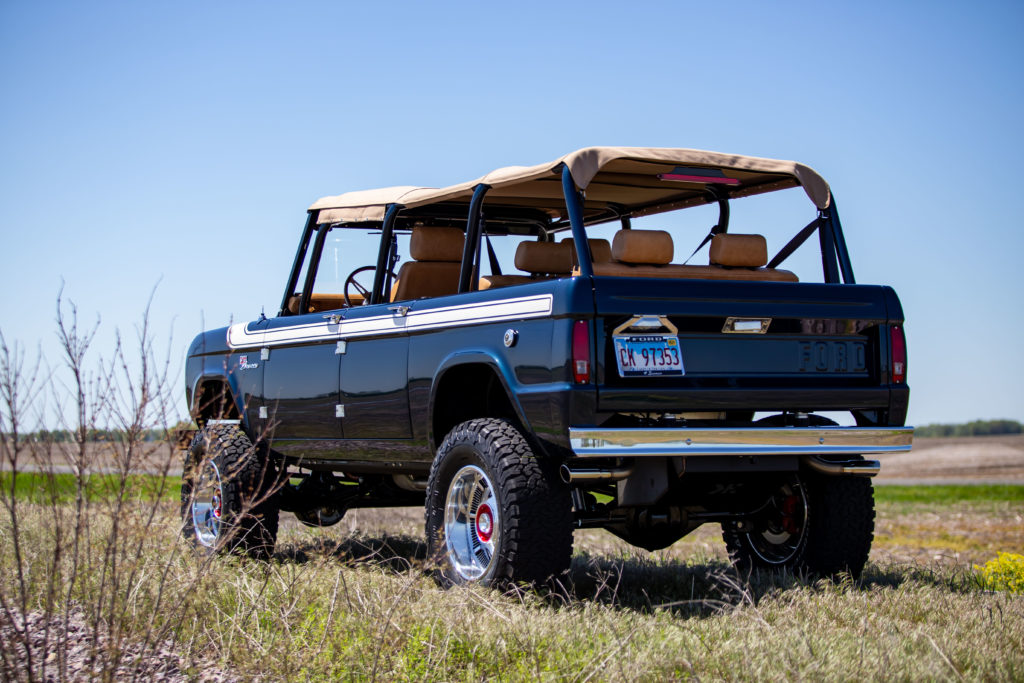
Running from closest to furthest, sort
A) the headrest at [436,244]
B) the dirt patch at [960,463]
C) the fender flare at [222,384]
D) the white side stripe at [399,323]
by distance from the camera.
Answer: the white side stripe at [399,323], the headrest at [436,244], the fender flare at [222,384], the dirt patch at [960,463]

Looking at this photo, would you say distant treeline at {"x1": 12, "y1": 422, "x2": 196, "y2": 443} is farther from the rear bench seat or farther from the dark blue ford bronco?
the rear bench seat

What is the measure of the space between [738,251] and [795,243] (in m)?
0.59


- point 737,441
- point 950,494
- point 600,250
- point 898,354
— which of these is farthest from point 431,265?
point 950,494

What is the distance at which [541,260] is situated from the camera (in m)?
6.88

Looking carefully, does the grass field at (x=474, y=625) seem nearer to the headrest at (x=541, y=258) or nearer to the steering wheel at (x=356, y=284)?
the headrest at (x=541, y=258)

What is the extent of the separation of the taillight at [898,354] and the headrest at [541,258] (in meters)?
1.89

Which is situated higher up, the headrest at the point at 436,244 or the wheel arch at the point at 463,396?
the headrest at the point at 436,244

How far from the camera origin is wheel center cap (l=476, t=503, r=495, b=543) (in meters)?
5.91

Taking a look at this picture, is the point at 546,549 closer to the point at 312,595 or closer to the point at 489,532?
the point at 489,532

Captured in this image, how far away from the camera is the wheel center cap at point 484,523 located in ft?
19.4

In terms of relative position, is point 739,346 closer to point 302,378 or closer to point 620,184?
point 620,184

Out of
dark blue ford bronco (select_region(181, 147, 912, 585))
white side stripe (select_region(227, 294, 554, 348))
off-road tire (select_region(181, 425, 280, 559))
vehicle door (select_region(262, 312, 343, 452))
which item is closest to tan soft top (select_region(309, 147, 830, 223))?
dark blue ford bronco (select_region(181, 147, 912, 585))

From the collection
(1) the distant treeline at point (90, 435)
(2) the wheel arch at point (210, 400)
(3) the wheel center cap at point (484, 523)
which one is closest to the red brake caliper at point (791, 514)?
(3) the wheel center cap at point (484, 523)

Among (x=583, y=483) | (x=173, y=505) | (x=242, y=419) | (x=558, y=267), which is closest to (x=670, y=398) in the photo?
(x=583, y=483)
